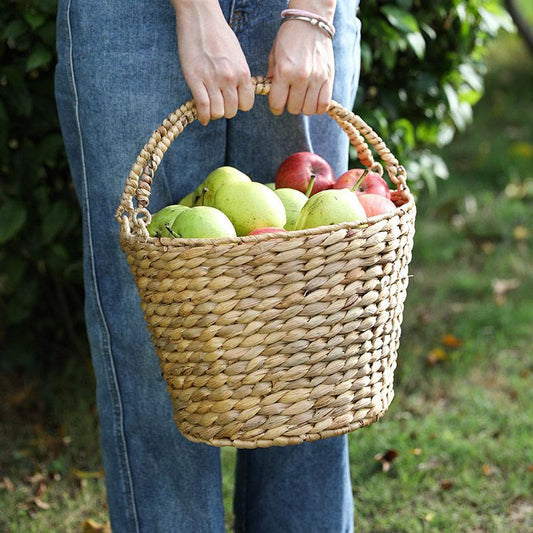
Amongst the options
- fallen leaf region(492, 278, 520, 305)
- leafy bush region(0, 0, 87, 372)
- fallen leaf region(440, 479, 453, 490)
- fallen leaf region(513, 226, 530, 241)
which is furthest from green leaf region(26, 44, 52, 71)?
fallen leaf region(513, 226, 530, 241)

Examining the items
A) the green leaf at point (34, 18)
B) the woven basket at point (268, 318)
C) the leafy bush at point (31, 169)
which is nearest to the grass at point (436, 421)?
the leafy bush at point (31, 169)

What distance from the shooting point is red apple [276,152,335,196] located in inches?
59.4

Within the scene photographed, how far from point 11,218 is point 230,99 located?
116 centimetres

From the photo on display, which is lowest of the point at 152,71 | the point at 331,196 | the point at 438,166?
the point at 438,166

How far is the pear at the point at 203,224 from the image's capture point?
129 centimetres

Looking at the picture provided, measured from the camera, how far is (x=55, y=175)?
2445 millimetres

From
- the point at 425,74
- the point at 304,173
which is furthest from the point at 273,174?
the point at 425,74

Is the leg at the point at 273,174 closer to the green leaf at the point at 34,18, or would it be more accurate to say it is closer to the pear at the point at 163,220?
the pear at the point at 163,220

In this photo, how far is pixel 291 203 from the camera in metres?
1.46

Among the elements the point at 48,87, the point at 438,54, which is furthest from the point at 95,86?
the point at 438,54

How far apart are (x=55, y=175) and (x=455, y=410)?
5.01 ft

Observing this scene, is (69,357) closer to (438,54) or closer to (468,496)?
(468,496)

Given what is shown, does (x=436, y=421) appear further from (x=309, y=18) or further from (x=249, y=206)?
(x=309, y=18)

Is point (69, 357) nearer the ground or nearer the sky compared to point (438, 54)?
nearer the ground
